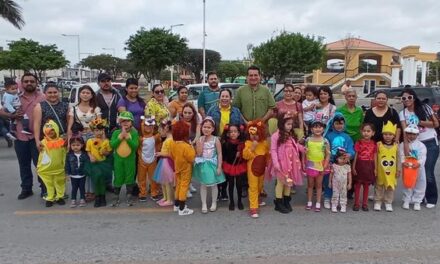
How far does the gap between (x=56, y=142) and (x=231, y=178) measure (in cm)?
224

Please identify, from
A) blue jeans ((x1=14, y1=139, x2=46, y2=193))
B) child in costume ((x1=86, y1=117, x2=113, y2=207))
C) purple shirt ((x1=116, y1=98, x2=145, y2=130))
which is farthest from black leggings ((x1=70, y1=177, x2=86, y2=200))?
purple shirt ((x1=116, y1=98, x2=145, y2=130))

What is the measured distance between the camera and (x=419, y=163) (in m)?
4.97

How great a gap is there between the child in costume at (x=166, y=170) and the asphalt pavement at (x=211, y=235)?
0.78 ft

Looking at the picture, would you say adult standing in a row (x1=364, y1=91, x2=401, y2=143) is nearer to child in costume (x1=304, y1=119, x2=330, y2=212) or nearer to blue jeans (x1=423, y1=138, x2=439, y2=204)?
blue jeans (x1=423, y1=138, x2=439, y2=204)

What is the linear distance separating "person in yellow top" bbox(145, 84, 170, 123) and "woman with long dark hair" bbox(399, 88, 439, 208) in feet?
10.1

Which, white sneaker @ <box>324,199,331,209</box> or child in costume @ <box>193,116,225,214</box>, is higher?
child in costume @ <box>193,116,225,214</box>

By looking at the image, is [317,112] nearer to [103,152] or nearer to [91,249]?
[103,152]

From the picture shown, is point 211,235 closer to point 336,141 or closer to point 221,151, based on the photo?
point 221,151

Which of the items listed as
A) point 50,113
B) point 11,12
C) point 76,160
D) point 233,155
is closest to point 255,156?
point 233,155

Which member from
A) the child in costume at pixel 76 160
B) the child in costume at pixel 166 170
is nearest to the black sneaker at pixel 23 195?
the child in costume at pixel 76 160

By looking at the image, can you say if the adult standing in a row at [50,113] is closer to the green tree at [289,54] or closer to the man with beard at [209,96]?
the man with beard at [209,96]

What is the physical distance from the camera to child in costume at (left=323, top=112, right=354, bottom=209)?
195 inches

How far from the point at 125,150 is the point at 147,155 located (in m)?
0.30

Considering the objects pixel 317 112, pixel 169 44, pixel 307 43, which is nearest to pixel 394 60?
pixel 307 43
